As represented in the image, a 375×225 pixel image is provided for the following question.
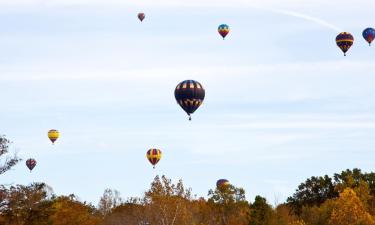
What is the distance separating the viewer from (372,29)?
113 meters

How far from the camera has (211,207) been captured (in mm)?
141125

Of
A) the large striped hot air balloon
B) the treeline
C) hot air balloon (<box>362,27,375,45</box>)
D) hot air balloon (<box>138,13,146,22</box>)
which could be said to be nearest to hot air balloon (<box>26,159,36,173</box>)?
the treeline

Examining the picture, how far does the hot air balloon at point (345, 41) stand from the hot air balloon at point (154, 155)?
32.9m

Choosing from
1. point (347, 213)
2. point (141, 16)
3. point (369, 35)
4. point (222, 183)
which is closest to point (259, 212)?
point (347, 213)

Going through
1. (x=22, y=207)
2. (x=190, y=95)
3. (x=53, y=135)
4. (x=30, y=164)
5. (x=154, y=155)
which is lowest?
(x=22, y=207)

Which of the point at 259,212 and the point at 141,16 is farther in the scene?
the point at 141,16

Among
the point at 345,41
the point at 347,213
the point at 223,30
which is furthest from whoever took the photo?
the point at 223,30

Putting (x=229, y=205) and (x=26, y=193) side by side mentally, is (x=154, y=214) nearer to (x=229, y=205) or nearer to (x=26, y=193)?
(x=26, y=193)

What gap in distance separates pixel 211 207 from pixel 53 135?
113 feet

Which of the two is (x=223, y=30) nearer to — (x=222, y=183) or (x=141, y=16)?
(x=141, y=16)

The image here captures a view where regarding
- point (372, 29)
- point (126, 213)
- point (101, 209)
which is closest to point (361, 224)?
point (372, 29)

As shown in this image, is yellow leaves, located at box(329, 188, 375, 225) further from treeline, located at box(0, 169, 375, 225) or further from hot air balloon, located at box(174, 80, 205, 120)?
hot air balloon, located at box(174, 80, 205, 120)

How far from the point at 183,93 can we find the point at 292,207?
2588 inches

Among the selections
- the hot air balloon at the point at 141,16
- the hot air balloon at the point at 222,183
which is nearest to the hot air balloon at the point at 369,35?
the hot air balloon at the point at 141,16
